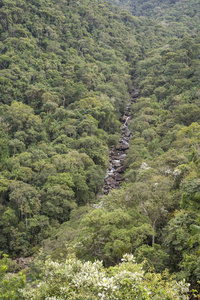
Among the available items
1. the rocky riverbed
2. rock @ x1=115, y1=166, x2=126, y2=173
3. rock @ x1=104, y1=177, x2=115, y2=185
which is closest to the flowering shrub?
the rocky riverbed

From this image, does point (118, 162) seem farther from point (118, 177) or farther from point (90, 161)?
point (90, 161)

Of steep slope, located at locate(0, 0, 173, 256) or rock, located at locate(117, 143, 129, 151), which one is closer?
steep slope, located at locate(0, 0, 173, 256)

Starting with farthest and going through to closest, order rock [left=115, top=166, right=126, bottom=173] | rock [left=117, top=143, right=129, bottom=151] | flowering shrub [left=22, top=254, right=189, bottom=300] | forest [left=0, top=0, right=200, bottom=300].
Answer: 1. rock [left=117, top=143, right=129, bottom=151]
2. rock [left=115, top=166, right=126, bottom=173]
3. forest [left=0, top=0, right=200, bottom=300]
4. flowering shrub [left=22, top=254, right=189, bottom=300]

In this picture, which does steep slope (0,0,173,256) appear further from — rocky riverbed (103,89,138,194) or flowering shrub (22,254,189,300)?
flowering shrub (22,254,189,300)

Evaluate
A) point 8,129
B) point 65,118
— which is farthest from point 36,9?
point 8,129

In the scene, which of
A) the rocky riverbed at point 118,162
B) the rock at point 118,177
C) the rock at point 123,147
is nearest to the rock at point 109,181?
the rocky riverbed at point 118,162

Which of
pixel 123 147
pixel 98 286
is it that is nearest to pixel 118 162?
pixel 123 147
